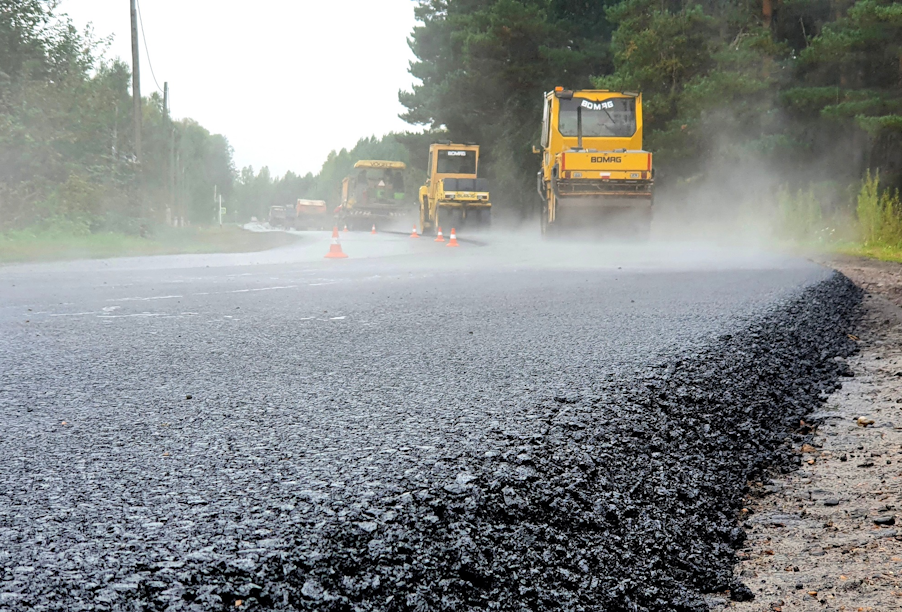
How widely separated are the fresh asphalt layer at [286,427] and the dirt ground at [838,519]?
0.54 ft

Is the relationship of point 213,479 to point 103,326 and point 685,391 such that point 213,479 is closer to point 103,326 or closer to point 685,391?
point 685,391

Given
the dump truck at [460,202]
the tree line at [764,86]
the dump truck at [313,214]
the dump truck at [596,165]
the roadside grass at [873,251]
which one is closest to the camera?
the roadside grass at [873,251]

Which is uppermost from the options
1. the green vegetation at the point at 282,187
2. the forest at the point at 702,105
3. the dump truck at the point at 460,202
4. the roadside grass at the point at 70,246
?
the green vegetation at the point at 282,187

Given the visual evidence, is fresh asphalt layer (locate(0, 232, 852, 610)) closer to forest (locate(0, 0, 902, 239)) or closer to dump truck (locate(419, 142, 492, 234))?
forest (locate(0, 0, 902, 239))

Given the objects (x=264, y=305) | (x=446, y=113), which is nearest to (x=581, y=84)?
(x=446, y=113)

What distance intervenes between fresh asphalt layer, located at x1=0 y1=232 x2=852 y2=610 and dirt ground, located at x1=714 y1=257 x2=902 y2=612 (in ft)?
0.54

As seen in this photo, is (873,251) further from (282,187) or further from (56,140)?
(282,187)

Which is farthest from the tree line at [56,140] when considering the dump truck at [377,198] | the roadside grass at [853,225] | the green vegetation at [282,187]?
the green vegetation at [282,187]

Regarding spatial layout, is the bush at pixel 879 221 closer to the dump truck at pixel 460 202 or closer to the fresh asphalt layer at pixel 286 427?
the fresh asphalt layer at pixel 286 427

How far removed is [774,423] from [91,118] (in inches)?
1018

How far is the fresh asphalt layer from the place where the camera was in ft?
6.10

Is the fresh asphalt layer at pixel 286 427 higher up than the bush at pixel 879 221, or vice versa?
the bush at pixel 879 221

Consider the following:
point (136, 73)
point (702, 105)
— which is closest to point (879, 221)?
point (702, 105)

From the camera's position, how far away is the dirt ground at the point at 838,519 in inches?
89.5
